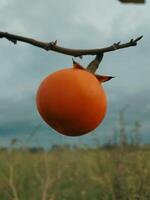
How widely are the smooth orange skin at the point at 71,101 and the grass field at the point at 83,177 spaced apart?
9.40 ft

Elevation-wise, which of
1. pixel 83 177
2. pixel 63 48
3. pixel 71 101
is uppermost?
pixel 63 48

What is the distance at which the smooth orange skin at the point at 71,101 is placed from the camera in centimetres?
123

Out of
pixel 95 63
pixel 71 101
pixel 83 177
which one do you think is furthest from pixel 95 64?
pixel 83 177

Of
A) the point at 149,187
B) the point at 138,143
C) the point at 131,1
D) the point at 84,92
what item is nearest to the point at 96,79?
the point at 84,92

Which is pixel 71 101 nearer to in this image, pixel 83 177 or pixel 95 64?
pixel 95 64

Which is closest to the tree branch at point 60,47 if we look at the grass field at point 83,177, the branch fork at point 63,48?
the branch fork at point 63,48

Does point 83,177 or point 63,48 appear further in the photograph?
point 83,177

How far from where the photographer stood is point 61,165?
5.87 m

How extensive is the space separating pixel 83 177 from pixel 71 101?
21.5 feet

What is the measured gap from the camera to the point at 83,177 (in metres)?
7.68

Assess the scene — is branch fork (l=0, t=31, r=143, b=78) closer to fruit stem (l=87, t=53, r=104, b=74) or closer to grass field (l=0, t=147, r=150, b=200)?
fruit stem (l=87, t=53, r=104, b=74)

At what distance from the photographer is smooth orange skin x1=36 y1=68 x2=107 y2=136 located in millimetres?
1229

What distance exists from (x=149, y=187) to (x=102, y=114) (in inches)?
148

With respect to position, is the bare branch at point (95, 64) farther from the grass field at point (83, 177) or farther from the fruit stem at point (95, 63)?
the grass field at point (83, 177)
